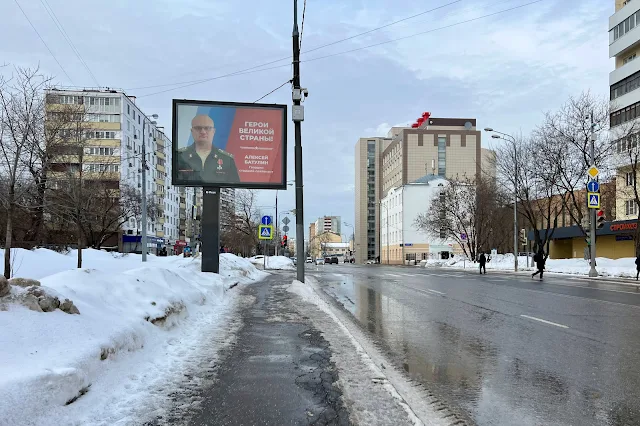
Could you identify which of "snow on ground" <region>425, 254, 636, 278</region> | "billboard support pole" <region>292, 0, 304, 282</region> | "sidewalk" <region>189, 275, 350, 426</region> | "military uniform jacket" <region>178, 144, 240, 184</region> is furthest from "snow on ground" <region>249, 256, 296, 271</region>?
"sidewalk" <region>189, 275, 350, 426</region>

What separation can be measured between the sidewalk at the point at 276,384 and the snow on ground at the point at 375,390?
15cm

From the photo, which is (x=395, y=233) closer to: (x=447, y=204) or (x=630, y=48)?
(x=447, y=204)

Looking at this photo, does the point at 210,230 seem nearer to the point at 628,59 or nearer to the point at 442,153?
the point at 628,59

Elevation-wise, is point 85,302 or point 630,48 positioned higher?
point 630,48

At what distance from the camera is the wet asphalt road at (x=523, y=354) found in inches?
188

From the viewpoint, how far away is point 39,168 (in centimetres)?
1391

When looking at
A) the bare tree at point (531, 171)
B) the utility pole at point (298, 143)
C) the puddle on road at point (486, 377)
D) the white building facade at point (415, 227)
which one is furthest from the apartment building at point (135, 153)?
the puddle on road at point (486, 377)

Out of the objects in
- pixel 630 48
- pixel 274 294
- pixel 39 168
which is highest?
pixel 630 48

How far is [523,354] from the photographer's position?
709 cm

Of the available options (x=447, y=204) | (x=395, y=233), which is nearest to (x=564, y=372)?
(x=447, y=204)

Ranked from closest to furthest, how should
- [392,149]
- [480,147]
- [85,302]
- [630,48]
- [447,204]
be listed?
[85,302] < [630,48] < [447,204] < [480,147] < [392,149]

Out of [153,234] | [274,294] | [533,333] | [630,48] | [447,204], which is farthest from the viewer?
[153,234]

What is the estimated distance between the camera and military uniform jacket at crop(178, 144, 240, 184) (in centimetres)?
1853

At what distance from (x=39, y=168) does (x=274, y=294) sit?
7.53m
